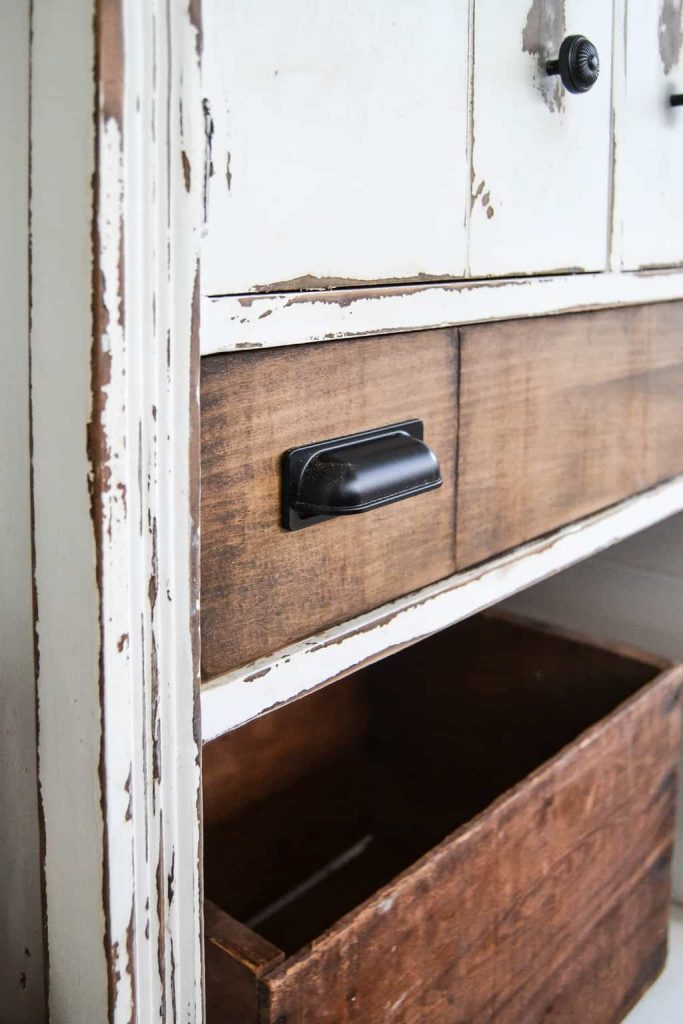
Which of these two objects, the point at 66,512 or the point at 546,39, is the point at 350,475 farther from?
the point at 546,39

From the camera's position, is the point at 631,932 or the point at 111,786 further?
the point at 631,932

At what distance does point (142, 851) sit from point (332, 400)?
0.23 meters

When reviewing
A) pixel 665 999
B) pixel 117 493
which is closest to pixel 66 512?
pixel 117 493

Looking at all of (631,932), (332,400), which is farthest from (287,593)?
(631,932)

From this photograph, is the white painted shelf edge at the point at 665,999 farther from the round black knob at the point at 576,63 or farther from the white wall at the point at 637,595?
the round black knob at the point at 576,63

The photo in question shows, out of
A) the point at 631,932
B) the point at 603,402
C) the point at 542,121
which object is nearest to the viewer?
the point at 542,121

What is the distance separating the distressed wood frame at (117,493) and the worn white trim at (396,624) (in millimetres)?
43

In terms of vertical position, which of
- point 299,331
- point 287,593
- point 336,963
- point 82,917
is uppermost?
point 299,331

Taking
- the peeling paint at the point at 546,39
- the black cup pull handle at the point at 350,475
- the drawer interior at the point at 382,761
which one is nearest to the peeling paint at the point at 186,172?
the black cup pull handle at the point at 350,475

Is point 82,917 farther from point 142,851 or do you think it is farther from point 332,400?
point 332,400

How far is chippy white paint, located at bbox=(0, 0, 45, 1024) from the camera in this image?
15.5 inches

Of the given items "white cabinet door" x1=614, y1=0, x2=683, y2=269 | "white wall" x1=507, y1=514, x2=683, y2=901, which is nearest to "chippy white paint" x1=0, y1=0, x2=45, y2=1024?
"white cabinet door" x1=614, y1=0, x2=683, y2=269

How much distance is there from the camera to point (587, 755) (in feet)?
2.55

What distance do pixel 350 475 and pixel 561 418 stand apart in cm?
26
